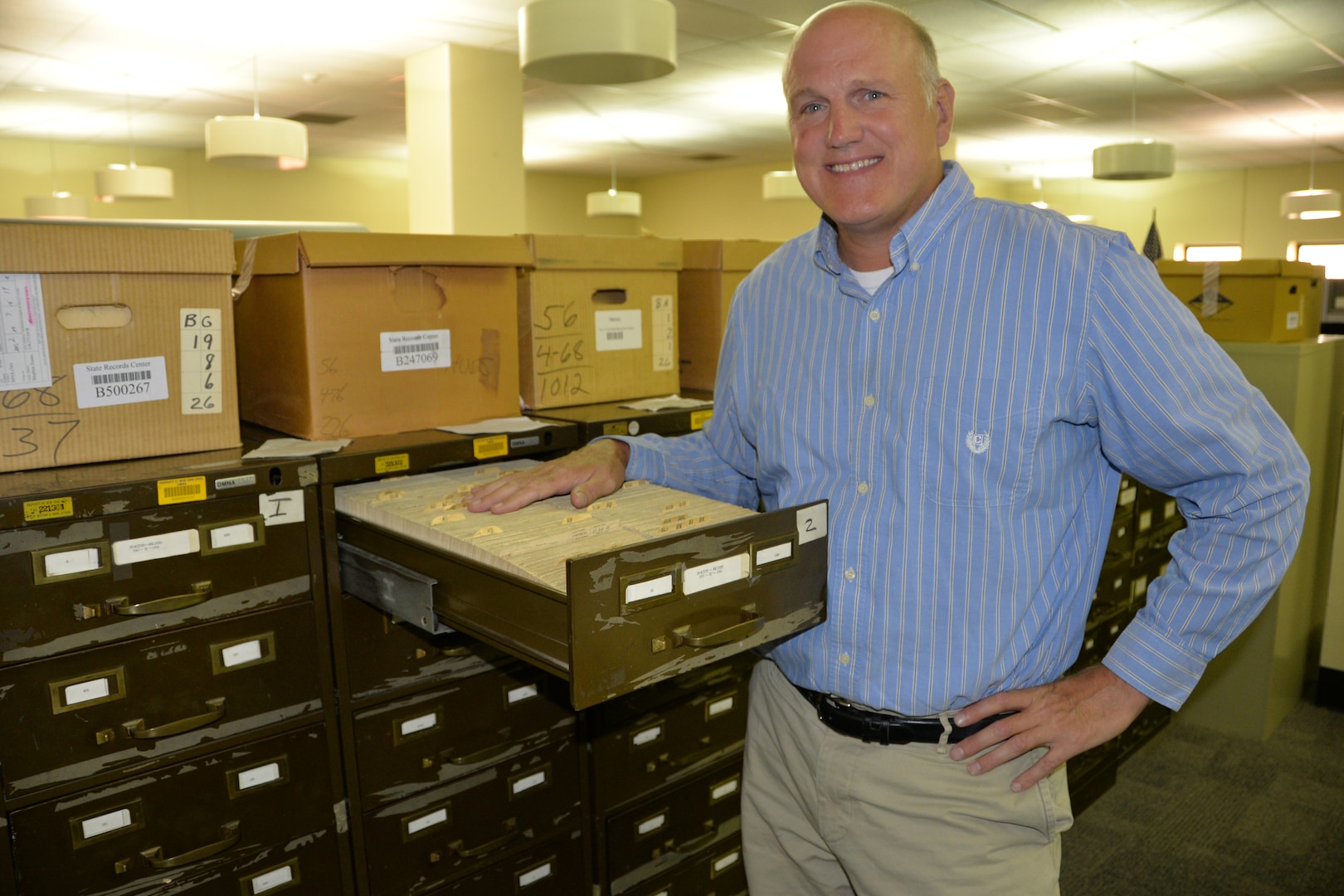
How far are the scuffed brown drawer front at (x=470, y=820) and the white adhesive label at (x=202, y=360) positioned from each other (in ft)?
2.32

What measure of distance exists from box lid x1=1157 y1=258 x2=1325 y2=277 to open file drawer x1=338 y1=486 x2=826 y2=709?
7.92ft

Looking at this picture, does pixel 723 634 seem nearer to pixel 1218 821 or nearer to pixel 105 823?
pixel 105 823

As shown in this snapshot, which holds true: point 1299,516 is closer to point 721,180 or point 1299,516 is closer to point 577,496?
point 577,496

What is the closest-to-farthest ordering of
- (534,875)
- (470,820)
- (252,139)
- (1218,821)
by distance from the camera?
1. (470,820)
2. (534,875)
3. (1218,821)
4. (252,139)

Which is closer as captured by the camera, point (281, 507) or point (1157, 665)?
point (1157, 665)

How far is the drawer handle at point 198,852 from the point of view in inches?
51.4

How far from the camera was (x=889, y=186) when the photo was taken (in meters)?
1.14

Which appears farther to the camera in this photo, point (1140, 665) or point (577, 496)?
point (577, 496)

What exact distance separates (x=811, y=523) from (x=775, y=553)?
7 cm

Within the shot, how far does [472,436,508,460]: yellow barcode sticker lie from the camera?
5.14ft

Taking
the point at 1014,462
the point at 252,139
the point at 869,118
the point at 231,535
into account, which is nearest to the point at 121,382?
the point at 231,535

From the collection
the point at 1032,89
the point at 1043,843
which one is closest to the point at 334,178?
the point at 1032,89

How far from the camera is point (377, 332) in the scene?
5.19 feet

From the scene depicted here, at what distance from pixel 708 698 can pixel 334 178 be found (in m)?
10.8
